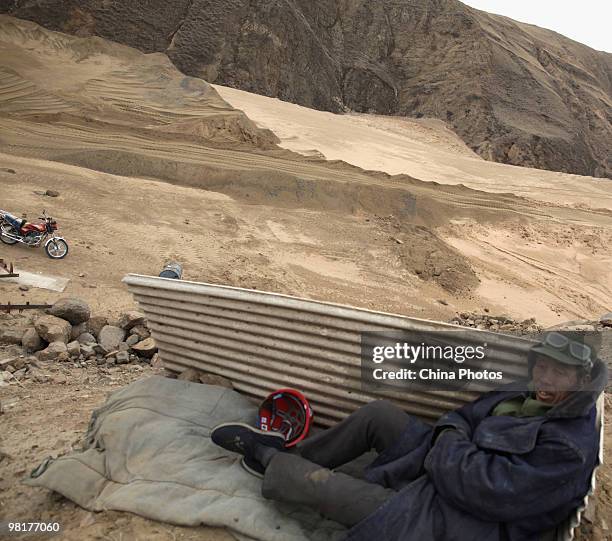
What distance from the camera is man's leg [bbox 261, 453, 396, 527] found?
2.15 m

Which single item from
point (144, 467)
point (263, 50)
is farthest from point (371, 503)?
point (263, 50)

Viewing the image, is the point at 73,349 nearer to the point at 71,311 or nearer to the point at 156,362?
the point at 71,311

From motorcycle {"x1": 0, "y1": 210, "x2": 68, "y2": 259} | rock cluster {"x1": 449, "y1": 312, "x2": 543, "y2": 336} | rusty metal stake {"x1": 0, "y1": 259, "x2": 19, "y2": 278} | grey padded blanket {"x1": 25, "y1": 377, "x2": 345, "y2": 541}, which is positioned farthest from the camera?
rock cluster {"x1": 449, "y1": 312, "x2": 543, "y2": 336}

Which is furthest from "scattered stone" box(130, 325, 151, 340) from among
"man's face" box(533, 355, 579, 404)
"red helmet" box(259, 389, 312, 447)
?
"man's face" box(533, 355, 579, 404)

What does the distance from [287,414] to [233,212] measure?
6.58 metres

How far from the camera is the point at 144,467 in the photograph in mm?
2604

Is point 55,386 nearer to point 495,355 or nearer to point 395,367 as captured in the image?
point 395,367

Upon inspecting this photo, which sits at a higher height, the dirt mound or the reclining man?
the dirt mound

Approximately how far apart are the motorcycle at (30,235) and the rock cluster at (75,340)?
175 centimetres

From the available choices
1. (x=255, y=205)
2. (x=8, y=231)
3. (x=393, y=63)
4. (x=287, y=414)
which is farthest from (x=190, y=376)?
(x=393, y=63)

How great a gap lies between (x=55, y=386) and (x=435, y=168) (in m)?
12.9

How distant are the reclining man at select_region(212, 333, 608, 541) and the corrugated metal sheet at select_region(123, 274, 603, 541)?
37cm

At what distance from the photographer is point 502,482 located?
1880 mm

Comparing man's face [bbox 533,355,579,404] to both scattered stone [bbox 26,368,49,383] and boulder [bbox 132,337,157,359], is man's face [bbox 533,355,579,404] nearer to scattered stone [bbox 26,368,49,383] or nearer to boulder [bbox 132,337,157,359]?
boulder [bbox 132,337,157,359]
